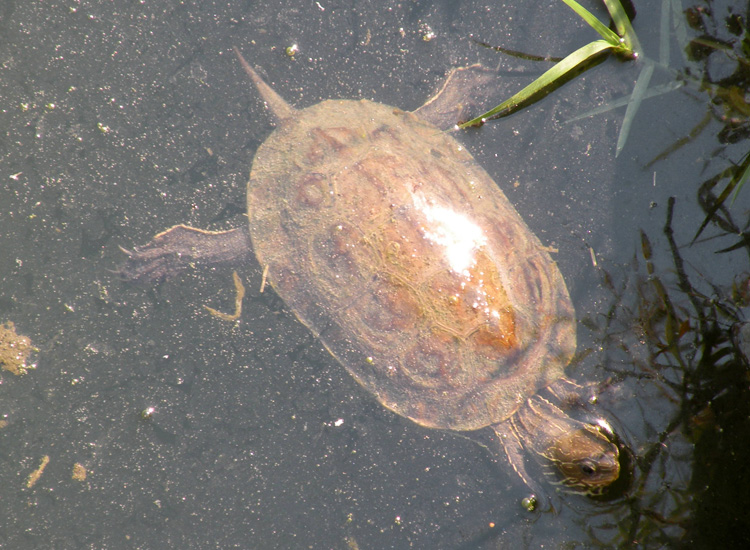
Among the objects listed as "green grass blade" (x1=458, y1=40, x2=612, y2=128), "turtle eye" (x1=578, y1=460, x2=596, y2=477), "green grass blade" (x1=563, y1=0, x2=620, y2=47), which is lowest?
"turtle eye" (x1=578, y1=460, x2=596, y2=477)

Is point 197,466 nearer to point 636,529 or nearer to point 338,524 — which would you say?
point 338,524

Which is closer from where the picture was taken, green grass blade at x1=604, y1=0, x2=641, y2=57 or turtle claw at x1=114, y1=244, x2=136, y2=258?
green grass blade at x1=604, y1=0, x2=641, y2=57

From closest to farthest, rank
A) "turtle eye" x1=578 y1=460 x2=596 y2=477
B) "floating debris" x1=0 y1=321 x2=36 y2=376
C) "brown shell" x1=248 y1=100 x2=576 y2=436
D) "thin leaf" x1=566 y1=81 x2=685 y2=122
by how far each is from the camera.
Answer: "brown shell" x1=248 y1=100 x2=576 y2=436 → "turtle eye" x1=578 y1=460 x2=596 y2=477 → "thin leaf" x1=566 y1=81 x2=685 y2=122 → "floating debris" x1=0 y1=321 x2=36 y2=376

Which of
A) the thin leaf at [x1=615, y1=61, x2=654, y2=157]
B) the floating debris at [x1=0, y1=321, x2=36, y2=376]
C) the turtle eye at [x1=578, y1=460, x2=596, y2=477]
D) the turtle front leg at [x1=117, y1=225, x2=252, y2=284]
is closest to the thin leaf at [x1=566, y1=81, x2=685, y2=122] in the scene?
the thin leaf at [x1=615, y1=61, x2=654, y2=157]

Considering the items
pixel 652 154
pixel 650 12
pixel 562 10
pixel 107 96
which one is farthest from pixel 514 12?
pixel 107 96

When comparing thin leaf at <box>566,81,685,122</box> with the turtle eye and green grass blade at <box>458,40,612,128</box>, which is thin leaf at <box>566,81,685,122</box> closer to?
green grass blade at <box>458,40,612,128</box>

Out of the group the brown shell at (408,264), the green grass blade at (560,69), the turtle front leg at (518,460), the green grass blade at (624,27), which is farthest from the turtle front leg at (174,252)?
the green grass blade at (624,27)

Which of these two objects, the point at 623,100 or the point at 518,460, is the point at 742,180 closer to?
the point at 623,100
